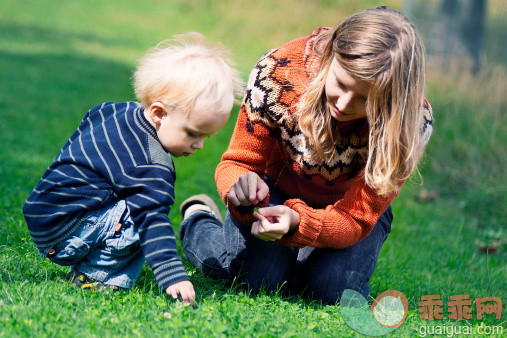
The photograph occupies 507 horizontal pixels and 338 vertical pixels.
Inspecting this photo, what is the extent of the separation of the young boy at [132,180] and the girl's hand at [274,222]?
376mm

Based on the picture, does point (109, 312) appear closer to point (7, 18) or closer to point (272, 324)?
point (272, 324)

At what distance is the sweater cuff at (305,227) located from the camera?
2707mm

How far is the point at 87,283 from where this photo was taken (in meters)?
2.65

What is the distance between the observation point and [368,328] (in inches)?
102

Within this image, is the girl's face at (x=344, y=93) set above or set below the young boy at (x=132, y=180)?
above

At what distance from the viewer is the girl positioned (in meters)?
2.50

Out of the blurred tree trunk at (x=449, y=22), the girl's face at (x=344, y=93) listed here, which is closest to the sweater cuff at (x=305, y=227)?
the girl's face at (x=344, y=93)

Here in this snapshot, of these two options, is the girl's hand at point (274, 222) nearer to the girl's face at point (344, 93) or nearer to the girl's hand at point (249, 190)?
the girl's hand at point (249, 190)

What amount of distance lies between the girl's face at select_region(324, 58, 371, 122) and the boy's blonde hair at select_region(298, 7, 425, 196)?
4 centimetres

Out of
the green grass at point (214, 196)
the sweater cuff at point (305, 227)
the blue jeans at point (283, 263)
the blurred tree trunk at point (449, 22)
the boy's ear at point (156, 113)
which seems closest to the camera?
the green grass at point (214, 196)

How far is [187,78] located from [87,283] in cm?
100

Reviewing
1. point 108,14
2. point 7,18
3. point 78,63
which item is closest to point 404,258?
point 78,63

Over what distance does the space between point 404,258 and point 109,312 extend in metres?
2.23

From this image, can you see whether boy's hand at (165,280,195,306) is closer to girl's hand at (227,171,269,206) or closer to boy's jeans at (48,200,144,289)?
boy's jeans at (48,200,144,289)
